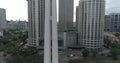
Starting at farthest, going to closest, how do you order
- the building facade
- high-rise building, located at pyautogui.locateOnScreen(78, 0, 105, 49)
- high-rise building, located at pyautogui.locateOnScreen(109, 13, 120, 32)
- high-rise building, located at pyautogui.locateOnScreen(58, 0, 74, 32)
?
the building facade < high-rise building, located at pyautogui.locateOnScreen(109, 13, 120, 32) < high-rise building, located at pyautogui.locateOnScreen(58, 0, 74, 32) < high-rise building, located at pyautogui.locateOnScreen(78, 0, 105, 49)

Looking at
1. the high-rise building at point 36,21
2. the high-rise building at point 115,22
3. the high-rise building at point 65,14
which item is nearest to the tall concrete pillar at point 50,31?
the high-rise building at point 36,21

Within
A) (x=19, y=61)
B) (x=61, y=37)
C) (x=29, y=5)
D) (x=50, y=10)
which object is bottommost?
(x=19, y=61)

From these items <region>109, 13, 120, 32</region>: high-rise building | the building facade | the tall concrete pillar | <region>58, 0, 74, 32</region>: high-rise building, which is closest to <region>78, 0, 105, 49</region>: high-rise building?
<region>58, 0, 74, 32</region>: high-rise building

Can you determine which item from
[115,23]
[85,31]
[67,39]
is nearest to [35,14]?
[67,39]

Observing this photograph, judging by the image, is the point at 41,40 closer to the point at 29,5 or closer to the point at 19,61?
the point at 29,5

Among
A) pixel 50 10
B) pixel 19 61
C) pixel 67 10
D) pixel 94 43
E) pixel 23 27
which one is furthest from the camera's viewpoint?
pixel 23 27

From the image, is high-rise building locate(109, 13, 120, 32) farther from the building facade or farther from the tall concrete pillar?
the tall concrete pillar
